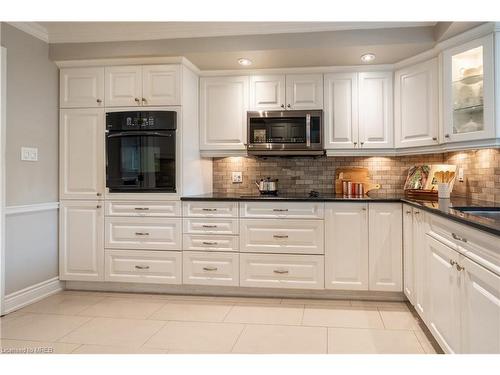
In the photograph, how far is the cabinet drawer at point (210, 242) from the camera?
325 centimetres

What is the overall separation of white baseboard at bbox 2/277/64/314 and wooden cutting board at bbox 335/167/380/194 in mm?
2924

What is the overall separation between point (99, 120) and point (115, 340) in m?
1.97

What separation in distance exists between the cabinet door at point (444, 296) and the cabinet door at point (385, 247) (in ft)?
2.51

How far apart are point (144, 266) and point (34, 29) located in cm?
231

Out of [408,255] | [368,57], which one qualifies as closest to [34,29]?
[368,57]

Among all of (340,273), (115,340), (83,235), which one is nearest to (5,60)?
(83,235)

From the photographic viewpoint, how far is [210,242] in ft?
10.7

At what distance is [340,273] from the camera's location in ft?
10.3

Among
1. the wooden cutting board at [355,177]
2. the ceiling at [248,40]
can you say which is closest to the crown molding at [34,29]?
the ceiling at [248,40]

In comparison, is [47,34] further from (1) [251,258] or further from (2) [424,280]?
(2) [424,280]

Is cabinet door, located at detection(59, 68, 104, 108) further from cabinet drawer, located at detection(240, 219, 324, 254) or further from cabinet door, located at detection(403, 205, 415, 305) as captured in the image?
cabinet door, located at detection(403, 205, 415, 305)

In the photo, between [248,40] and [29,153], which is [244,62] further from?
[29,153]

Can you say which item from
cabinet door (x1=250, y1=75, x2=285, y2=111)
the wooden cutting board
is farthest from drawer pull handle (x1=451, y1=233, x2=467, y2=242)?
cabinet door (x1=250, y1=75, x2=285, y2=111)

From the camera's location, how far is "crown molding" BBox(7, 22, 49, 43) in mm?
3010
